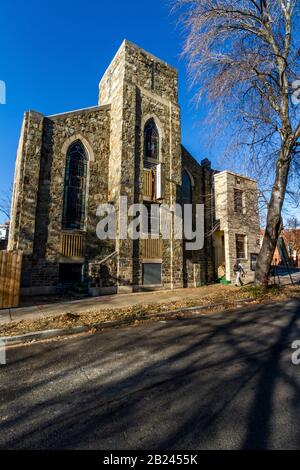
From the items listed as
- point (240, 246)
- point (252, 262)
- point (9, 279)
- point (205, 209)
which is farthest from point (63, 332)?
point (252, 262)

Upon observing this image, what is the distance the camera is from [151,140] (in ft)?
50.2

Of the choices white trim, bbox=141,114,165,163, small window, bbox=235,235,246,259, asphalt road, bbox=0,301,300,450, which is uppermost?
white trim, bbox=141,114,165,163

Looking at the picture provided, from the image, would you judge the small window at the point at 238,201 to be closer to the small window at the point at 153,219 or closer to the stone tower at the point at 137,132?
the stone tower at the point at 137,132

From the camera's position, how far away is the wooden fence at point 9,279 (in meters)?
8.52

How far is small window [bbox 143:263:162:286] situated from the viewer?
1358cm

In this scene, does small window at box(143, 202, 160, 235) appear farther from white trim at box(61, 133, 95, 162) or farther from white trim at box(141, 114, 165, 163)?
white trim at box(61, 133, 95, 162)

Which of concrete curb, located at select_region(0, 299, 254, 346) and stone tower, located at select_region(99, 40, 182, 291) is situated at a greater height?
stone tower, located at select_region(99, 40, 182, 291)

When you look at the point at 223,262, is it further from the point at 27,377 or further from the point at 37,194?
the point at 27,377

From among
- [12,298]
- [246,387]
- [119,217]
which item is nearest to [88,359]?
[246,387]

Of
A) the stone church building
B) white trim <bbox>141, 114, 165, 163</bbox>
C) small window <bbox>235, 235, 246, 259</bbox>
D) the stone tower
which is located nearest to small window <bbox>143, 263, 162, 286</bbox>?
the stone church building

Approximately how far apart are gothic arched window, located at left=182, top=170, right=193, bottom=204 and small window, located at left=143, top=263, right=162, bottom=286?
237 inches

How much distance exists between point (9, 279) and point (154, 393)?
743 cm

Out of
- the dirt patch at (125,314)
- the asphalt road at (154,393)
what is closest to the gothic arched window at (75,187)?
the dirt patch at (125,314)

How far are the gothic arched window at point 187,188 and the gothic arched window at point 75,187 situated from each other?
726 centimetres
